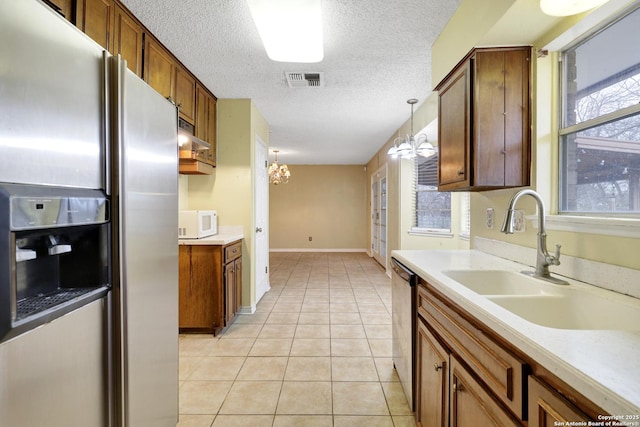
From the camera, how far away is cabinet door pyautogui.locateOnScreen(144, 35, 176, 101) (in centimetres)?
211

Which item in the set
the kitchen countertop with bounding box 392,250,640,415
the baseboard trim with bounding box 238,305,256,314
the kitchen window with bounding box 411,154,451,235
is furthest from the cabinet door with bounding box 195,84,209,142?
the kitchen window with bounding box 411,154,451,235

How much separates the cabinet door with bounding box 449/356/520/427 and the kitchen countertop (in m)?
0.22

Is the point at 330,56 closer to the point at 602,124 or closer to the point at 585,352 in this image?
the point at 602,124

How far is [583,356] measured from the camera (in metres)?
0.63

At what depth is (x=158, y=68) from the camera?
2.24 m

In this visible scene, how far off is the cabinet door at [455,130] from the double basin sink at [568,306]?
687 mm

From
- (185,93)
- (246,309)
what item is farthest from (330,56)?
(246,309)

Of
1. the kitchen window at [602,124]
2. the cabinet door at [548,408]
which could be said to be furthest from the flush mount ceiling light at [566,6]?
the cabinet door at [548,408]

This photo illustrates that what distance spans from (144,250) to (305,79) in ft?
7.40

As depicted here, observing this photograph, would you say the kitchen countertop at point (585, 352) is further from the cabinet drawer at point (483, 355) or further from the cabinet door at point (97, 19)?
the cabinet door at point (97, 19)

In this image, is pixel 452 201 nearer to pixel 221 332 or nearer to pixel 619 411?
pixel 221 332

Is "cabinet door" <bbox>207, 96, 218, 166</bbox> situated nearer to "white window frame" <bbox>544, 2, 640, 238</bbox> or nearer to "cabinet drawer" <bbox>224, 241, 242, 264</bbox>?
"cabinet drawer" <bbox>224, 241, 242, 264</bbox>

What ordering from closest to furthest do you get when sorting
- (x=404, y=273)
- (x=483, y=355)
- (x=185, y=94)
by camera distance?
(x=483, y=355), (x=404, y=273), (x=185, y=94)

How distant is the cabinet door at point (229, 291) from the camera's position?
111 inches
